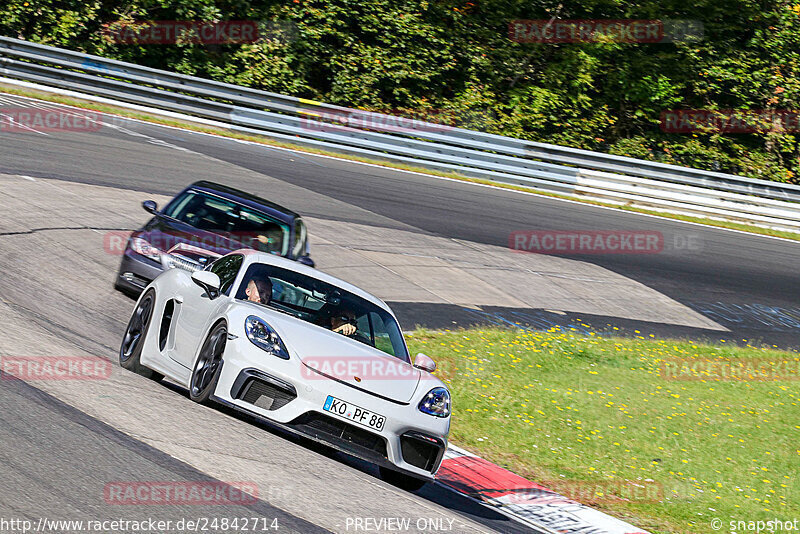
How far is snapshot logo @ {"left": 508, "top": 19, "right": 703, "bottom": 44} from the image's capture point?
30.2 m

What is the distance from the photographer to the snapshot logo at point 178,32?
2778cm

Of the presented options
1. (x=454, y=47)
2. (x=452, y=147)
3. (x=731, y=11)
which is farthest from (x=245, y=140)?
(x=731, y=11)

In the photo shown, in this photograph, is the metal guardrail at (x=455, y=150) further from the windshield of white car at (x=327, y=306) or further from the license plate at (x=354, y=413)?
the license plate at (x=354, y=413)

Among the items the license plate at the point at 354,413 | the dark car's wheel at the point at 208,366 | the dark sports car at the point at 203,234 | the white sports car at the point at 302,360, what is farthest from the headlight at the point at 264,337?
the dark sports car at the point at 203,234

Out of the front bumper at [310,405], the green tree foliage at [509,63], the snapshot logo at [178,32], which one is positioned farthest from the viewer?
the green tree foliage at [509,63]

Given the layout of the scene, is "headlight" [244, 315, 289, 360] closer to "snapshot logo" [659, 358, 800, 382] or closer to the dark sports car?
the dark sports car

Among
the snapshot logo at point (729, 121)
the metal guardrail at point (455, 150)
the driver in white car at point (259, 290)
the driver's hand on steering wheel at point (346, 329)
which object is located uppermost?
the snapshot logo at point (729, 121)

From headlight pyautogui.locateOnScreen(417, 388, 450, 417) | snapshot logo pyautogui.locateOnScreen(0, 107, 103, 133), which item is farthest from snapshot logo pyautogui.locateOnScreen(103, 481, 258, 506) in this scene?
snapshot logo pyautogui.locateOnScreen(0, 107, 103, 133)

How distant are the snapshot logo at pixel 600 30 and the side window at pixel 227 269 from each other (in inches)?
911

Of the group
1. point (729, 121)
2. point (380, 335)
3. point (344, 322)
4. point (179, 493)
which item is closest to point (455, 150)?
point (729, 121)

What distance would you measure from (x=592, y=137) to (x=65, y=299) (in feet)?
70.5

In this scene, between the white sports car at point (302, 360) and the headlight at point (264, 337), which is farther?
the headlight at point (264, 337)

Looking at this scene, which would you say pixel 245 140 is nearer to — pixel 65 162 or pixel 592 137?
pixel 65 162

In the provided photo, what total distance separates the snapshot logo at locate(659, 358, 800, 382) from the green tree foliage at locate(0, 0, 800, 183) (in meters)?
15.6
